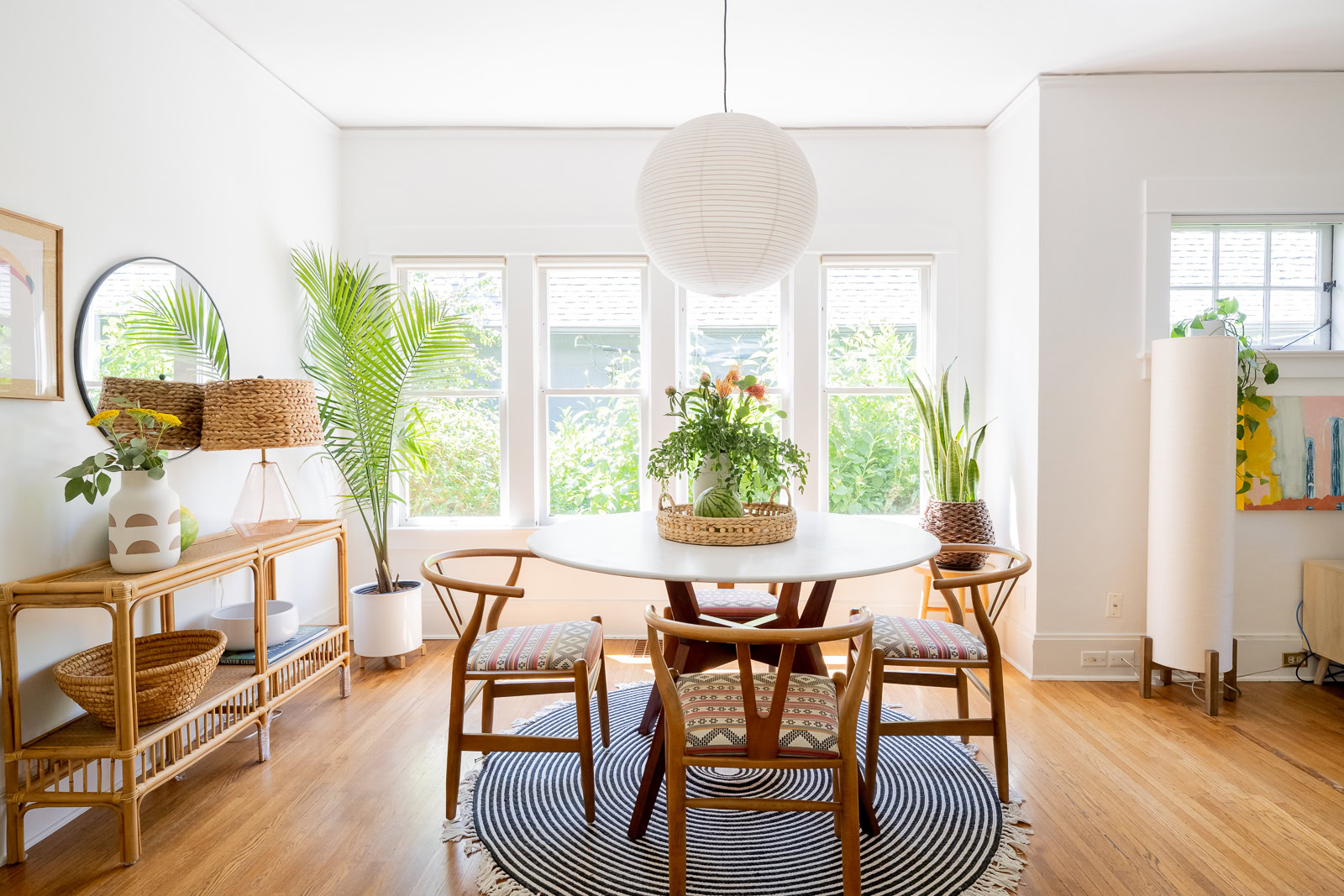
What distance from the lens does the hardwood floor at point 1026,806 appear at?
1.93 meters

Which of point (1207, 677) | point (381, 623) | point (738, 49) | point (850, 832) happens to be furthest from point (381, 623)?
point (1207, 677)

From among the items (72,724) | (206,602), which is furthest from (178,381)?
(72,724)

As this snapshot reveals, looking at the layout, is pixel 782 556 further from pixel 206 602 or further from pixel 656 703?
pixel 206 602

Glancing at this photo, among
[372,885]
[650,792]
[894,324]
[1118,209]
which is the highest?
[1118,209]

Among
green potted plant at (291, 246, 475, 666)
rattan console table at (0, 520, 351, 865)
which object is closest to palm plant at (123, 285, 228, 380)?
green potted plant at (291, 246, 475, 666)

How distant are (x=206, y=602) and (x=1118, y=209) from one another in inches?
169

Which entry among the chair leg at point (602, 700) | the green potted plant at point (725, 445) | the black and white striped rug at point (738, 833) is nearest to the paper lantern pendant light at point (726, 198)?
the green potted plant at point (725, 445)

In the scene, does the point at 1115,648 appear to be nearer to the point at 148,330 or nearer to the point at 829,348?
the point at 829,348

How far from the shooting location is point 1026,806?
229 centimetres

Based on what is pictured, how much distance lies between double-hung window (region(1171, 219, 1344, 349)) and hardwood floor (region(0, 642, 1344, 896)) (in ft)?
5.59

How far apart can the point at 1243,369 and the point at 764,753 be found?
9.98 feet

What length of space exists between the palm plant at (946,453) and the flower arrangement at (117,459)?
3159mm

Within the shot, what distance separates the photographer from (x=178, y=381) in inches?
107

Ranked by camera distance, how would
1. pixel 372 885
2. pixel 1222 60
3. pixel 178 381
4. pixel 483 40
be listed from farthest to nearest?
pixel 1222 60 → pixel 483 40 → pixel 178 381 → pixel 372 885
